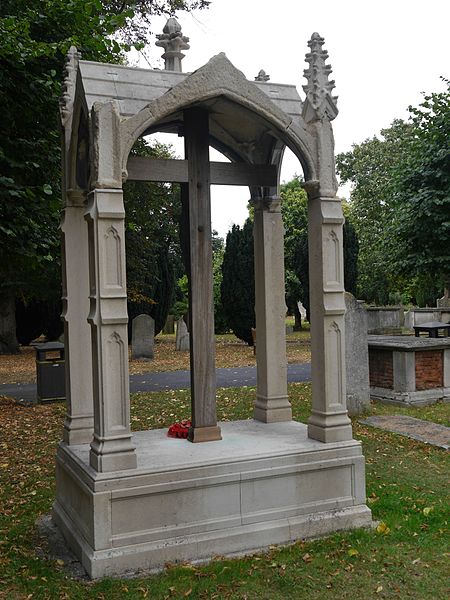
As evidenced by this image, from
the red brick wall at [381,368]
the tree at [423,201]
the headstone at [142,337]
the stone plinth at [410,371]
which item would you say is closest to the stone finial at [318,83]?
the stone plinth at [410,371]

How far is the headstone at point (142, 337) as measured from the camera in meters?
20.3

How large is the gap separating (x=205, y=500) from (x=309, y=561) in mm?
935

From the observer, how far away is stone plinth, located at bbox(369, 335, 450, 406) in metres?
12.0

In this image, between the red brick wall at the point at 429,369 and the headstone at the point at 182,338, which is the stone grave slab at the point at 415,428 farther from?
the headstone at the point at 182,338

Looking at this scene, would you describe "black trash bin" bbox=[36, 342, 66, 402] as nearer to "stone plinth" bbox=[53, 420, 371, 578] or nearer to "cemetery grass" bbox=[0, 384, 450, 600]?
"cemetery grass" bbox=[0, 384, 450, 600]

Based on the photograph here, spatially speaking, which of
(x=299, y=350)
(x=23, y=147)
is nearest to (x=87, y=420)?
(x=23, y=147)

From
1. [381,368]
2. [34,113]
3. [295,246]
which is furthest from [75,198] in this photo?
[295,246]

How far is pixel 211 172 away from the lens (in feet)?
19.7

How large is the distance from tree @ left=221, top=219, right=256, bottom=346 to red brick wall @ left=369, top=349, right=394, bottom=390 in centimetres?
1087

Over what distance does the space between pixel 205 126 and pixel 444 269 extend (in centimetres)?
1405

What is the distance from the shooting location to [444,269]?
18266 millimetres

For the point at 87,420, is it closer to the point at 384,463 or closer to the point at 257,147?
the point at 257,147


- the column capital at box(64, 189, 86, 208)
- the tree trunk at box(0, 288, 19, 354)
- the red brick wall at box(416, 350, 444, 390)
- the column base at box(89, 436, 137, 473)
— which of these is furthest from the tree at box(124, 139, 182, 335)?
the column base at box(89, 436, 137, 473)

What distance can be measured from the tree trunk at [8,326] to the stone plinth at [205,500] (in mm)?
18139
